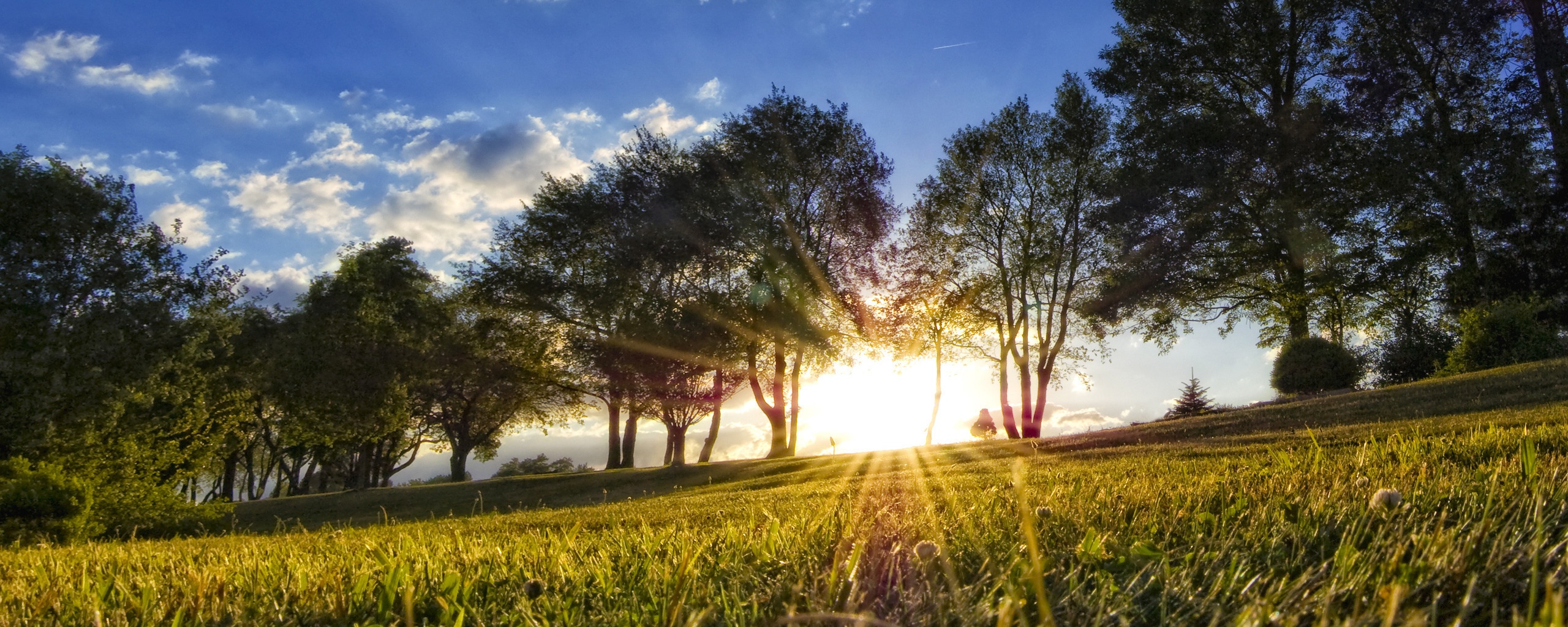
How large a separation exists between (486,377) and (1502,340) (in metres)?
34.4

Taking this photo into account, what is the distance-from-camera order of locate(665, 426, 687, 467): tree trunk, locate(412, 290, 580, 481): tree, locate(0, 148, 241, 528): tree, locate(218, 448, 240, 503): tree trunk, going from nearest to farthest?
locate(0, 148, 241, 528): tree < locate(665, 426, 687, 467): tree trunk < locate(412, 290, 580, 481): tree < locate(218, 448, 240, 503): tree trunk

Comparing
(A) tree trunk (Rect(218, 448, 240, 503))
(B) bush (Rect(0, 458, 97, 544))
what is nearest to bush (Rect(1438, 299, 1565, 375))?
(B) bush (Rect(0, 458, 97, 544))

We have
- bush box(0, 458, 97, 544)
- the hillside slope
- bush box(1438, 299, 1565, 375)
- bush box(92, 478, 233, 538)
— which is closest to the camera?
the hillside slope

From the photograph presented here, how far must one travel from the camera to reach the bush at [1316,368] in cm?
2470

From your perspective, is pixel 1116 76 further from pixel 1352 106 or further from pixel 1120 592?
pixel 1120 592

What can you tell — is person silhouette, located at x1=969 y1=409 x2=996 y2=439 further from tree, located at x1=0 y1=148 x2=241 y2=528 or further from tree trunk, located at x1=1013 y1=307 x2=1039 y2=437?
tree, located at x1=0 y1=148 x2=241 y2=528

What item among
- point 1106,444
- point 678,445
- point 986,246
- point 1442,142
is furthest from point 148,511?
point 1442,142

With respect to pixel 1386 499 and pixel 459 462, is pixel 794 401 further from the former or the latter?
pixel 1386 499

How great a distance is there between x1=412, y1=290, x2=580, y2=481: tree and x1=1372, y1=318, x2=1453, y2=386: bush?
29194mm

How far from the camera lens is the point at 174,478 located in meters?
17.0

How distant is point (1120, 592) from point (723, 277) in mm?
29637

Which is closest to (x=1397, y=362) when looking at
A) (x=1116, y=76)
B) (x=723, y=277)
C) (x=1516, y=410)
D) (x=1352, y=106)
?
(x=1352, y=106)

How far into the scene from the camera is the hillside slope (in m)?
9.80

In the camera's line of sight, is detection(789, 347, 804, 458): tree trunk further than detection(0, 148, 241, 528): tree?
Yes
